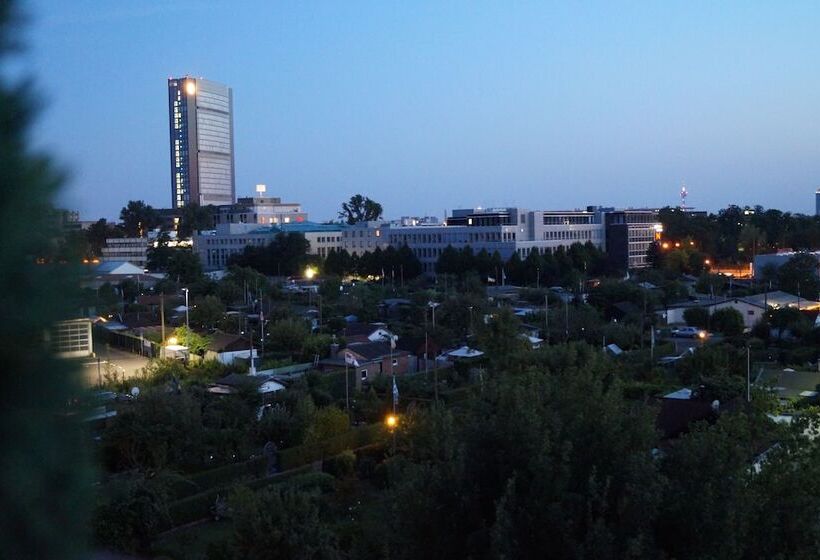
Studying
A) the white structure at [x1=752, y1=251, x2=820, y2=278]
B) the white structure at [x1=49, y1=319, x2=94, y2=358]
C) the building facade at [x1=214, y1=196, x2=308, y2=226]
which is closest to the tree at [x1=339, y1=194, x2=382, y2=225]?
the building facade at [x1=214, y1=196, x2=308, y2=226]

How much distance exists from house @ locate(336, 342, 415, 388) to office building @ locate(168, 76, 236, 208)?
59.8 metres

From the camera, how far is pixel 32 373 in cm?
85

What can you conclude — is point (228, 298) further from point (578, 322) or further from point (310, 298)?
point (578, 322)

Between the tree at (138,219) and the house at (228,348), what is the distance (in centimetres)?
3427

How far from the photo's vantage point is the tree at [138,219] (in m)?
48.6

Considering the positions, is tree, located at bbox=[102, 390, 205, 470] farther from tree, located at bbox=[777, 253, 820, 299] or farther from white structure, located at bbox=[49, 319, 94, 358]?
tree, located at bbox=[777, 253, 820, 299]

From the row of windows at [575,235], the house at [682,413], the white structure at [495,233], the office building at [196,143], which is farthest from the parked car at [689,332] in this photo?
the office building at [196,143]

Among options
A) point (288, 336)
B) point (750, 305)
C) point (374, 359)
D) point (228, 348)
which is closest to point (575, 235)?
point (750, 305)

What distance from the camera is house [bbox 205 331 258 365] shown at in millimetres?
15305

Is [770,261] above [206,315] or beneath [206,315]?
above

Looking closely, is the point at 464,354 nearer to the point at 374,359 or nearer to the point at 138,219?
the point at 374,359

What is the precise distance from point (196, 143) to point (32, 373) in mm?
75743

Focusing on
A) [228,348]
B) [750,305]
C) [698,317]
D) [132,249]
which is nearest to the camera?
[228,348]

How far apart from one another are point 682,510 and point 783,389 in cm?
844
